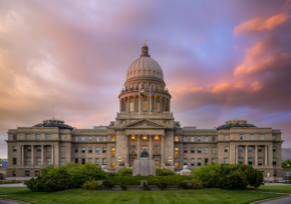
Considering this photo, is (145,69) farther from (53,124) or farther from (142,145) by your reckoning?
(53,124)

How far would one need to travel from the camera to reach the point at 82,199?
33812 millimetres

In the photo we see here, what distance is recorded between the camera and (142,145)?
94125mm

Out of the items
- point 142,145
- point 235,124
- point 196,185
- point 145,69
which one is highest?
point 145,69

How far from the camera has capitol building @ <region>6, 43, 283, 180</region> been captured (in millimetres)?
92750

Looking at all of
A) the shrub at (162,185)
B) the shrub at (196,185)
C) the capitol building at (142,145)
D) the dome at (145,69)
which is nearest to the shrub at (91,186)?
the shrub at (162,185)

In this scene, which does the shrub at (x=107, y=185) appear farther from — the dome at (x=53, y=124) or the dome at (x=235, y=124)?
the dome at (x=235, y=124)

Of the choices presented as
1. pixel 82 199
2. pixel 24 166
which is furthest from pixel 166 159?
pixel 82 199

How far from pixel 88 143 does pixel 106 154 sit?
7.64m

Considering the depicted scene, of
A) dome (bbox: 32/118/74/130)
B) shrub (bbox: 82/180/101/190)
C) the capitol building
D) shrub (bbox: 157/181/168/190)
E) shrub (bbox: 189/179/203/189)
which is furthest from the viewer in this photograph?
dome (bbox: 32/118/74/130)

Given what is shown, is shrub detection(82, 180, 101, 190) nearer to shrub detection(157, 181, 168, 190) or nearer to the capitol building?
shrub detection(157, 181, 168, 190)

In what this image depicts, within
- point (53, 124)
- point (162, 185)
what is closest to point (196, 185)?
point (162, 185)

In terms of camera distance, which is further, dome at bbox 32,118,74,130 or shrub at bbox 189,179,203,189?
dome at bbox 32,118,74,130

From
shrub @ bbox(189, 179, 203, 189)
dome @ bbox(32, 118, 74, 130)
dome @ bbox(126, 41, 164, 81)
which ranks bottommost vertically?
shrub @ bbox(189, 179, 203, 189)

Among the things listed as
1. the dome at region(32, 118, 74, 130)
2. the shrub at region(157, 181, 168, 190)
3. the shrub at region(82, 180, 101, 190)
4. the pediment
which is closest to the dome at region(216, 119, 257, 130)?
the pediment
